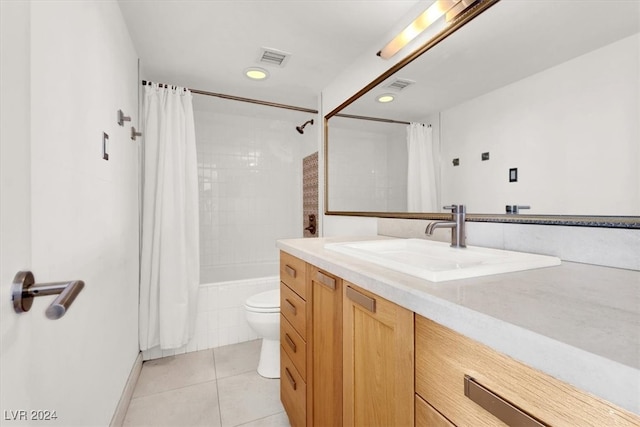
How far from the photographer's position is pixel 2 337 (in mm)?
468

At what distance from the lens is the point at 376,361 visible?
743 mm

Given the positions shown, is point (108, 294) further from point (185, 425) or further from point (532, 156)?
point (532, 156)

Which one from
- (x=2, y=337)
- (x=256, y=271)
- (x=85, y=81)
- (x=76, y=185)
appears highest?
(x=85, y=81)

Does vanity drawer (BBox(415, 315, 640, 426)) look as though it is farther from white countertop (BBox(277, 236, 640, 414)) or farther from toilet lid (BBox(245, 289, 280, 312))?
toilet lid (BBox(245, 289, 280, 312))

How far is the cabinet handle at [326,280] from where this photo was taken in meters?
0.95

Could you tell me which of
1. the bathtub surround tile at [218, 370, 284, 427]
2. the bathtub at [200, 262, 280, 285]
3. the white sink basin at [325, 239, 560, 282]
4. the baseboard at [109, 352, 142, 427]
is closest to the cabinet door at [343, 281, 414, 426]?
the white sink basin at [325, 239, 560, 282]

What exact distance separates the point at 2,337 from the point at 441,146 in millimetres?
1543

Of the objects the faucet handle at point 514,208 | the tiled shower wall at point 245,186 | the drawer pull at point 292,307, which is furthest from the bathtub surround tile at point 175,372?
the faucet handle at point 514,208

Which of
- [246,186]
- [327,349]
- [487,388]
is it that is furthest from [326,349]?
[246,186]

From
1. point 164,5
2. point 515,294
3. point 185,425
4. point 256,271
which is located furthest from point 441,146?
point 256,271

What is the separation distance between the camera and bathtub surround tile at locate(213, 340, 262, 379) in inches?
75.5

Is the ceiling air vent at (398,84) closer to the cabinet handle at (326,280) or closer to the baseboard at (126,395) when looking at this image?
the cabinet handle at (326,280)

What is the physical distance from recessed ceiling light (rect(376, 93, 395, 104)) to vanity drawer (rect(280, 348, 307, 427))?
1.54 m

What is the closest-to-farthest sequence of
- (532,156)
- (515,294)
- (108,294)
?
(515,294) → (532,156) → (108,294)
